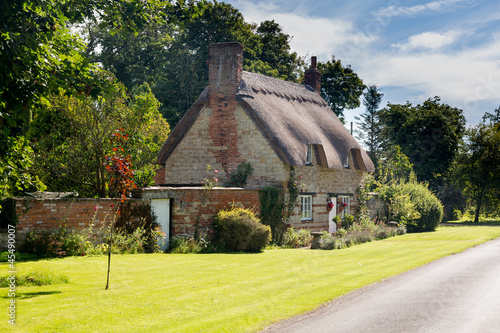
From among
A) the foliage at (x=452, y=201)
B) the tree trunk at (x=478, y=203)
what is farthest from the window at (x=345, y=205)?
the foliage at (x=452, y=201)

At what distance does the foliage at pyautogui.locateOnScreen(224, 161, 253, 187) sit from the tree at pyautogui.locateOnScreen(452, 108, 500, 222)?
1071 inches

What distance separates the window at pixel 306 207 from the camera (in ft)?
76.3

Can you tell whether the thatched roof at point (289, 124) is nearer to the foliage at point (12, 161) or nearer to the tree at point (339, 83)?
the foliage at point (12, 161)

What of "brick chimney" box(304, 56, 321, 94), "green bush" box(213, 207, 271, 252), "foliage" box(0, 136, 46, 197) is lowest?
"green bush" box(213, 207, 271, 252)

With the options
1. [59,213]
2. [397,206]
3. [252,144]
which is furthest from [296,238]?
[397,206]

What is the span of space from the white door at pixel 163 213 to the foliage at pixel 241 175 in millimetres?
5641

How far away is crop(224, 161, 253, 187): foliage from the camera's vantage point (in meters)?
22.2

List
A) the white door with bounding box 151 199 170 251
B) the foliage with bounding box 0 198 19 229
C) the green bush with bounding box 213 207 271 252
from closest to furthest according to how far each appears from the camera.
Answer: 1. the foliage with bounding box 0 198 19 229
2. the white door with bounding box 151 199 170 251
3. the green bush with bounding box 213 207 271 252

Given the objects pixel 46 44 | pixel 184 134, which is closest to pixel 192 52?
pixel 184 134

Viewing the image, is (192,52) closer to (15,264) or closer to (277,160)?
(277,160)

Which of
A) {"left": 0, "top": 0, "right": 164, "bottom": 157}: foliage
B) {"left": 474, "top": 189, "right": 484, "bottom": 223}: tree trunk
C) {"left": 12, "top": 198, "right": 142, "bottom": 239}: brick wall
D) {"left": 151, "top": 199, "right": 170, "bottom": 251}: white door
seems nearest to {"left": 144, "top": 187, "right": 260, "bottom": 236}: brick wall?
{"left": 151, "top": 199, "right": 170, "bottom": 251}: white door

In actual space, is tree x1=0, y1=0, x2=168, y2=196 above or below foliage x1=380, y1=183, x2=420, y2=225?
above

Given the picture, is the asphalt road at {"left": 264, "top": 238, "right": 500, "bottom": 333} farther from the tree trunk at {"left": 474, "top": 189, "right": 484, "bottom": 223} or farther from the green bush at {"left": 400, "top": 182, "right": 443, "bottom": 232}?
the tree trunk at {"left": 474, "top": 189, "right": 484, "bottom": 223}

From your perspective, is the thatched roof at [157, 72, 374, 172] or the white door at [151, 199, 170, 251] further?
the thatched roof at [157, 72, 374, 172]
